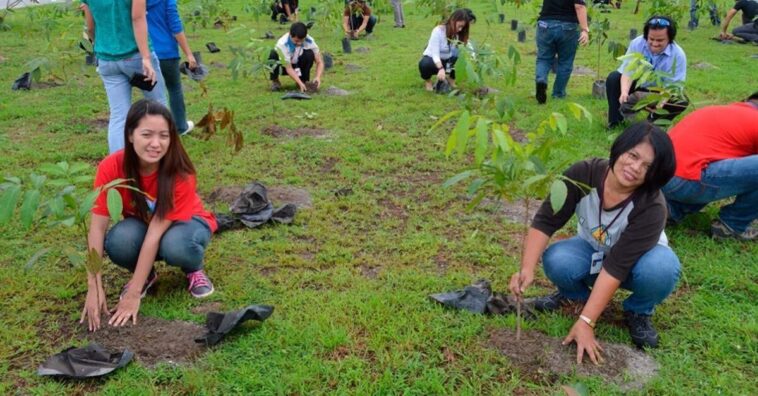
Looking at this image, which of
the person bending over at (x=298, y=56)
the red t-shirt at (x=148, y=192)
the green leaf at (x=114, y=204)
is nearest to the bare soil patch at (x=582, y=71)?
the person bending over at (x=298, y=56)

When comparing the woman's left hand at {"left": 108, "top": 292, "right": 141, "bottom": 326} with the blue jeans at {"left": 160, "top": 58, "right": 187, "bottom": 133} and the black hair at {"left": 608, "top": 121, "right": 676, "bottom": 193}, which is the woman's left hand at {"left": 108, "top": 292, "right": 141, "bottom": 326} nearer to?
the black hair at {"left": 608, "top": 121, "right": 676, "bottom": 193}

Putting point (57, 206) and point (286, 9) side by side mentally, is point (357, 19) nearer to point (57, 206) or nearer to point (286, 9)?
point (286, 9)

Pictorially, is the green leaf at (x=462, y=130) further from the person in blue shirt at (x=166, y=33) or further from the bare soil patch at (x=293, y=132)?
the bare soil patch at (x=293, y=132)

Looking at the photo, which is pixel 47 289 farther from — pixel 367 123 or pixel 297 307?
pixel 367 123

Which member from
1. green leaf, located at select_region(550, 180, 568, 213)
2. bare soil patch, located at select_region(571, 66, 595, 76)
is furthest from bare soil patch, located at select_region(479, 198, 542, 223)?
bare soil patch, located at select_region(571, 66, 595, 76)

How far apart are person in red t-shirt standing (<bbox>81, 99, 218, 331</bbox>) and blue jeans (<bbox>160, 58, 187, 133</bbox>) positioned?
202 centimetres

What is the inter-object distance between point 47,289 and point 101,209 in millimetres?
625

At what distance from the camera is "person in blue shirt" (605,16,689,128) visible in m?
4.67

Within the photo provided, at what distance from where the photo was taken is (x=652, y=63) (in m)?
4.80

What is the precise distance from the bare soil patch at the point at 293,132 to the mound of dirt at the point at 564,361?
10.4 ft

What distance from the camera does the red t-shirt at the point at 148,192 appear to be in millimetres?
2608

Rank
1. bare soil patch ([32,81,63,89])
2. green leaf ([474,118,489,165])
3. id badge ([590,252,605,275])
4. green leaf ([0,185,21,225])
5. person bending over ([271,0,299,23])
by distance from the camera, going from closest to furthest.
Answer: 1. green leaf ([474,118,489,165])
2. green leaf ([0,185,21,225])
3. id badge ([590,252,605,275])
4. bare soil patch ([32,81,63,89])
5. person bending over ([271,0,299,23])

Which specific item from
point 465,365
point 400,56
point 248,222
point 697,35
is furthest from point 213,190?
point 697,35

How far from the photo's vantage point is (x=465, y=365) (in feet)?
7.61
